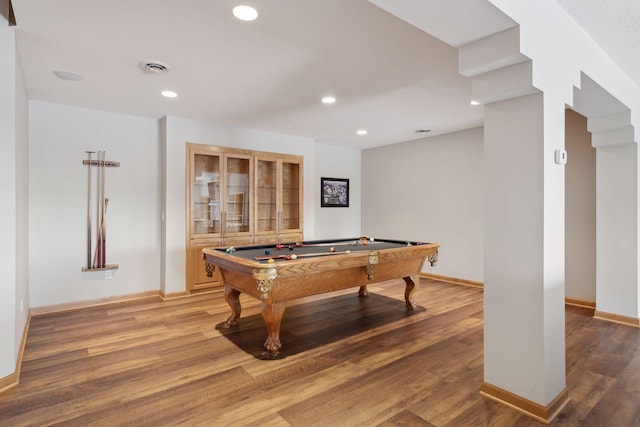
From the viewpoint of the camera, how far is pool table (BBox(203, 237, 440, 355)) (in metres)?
→ 2.68

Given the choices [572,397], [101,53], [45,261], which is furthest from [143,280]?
[572,397]

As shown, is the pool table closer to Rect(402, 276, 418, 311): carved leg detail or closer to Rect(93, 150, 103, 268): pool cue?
Rect(402, 276, 418, 311): carved leg detail

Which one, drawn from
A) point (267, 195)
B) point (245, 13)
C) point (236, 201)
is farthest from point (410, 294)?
point (245, 13)

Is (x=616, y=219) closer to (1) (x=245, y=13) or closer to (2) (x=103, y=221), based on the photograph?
(1) (x=245, y=13)

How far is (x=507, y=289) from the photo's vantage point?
1.99m

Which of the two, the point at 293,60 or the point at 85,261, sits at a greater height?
the point at 293,60

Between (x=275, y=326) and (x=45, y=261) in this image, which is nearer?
(x=275, y=326)

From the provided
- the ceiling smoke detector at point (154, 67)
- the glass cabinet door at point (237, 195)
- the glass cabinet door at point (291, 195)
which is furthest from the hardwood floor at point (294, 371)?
the ceiling smoke detector at point (154, 67)

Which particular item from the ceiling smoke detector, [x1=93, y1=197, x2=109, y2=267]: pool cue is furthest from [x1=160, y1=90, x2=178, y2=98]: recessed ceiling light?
[x1=93, y1=197, x2=109, y2=267]: pool cue

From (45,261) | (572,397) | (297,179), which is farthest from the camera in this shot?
(297,179)

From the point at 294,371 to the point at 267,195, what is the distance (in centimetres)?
330

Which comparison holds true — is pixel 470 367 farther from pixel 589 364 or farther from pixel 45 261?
pixel 45 261

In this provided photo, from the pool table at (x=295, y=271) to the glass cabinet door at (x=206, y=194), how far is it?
1.32m

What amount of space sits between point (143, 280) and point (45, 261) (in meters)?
1.08
